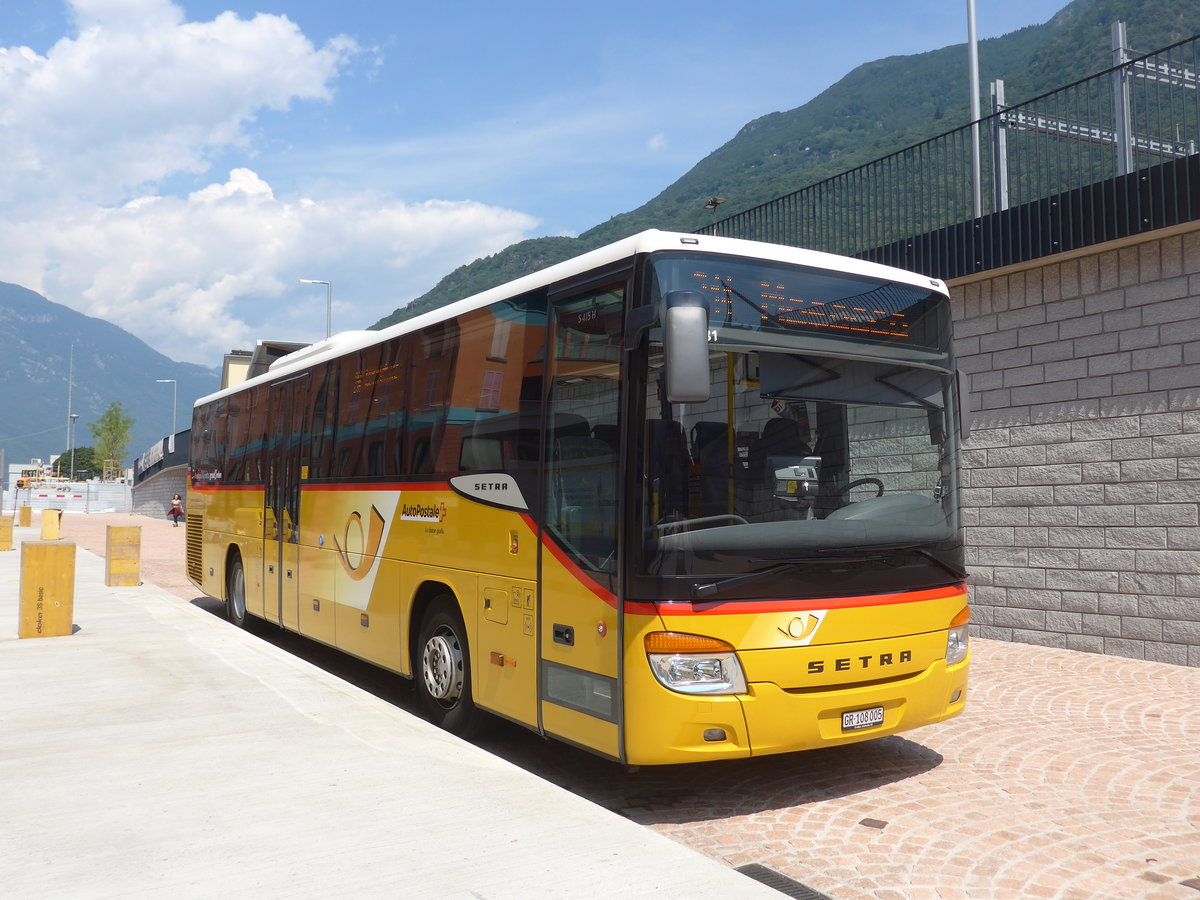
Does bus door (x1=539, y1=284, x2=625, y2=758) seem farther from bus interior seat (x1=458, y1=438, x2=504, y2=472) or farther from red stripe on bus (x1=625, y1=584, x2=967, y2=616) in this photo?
bus interior seat (x1=458, y1=438, x2=504, y2=472)

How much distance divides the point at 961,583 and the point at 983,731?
65.1 inches

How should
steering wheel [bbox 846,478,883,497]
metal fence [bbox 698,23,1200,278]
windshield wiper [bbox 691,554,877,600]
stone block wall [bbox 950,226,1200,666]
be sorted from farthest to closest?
1. metal fence [bbox 698,23,1200,278]
2. stone block wall [bbox 950,226,1200,666]
3. steering wheel [bbox 846,478,883,497]
4. windshield wiper [bbox 691,554,877,600]

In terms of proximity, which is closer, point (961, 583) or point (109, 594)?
point (961, 583)

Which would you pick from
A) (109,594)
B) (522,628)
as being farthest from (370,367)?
(109,594)

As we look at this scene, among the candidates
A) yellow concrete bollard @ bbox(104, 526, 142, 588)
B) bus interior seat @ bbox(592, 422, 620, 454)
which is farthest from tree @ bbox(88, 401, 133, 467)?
bus interior seat @ bbox(592, 422, 620, 454)

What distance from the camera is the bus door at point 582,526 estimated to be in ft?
17.5

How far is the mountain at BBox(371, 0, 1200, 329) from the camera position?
2105cm

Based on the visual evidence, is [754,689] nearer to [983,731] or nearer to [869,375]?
[869,375]

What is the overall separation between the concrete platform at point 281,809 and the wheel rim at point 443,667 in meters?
0.35

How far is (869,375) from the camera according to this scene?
5.77 m

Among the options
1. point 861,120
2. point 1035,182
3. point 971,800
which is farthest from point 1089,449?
point 861,120

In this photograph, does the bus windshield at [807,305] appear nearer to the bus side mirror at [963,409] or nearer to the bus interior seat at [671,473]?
the bus side mirror at [963,409]

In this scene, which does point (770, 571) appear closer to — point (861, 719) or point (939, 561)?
point (861, 719)

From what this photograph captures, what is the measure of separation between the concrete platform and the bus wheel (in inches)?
159
